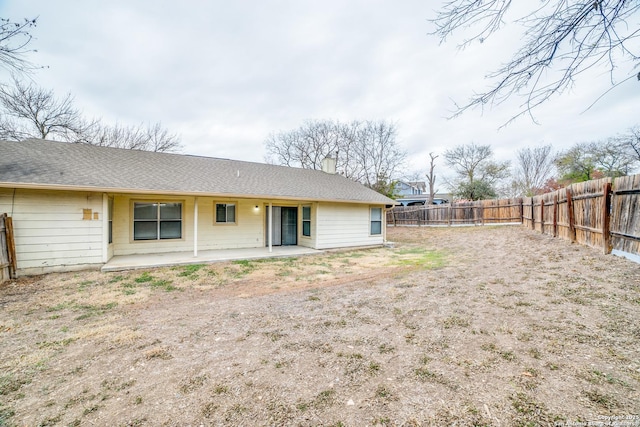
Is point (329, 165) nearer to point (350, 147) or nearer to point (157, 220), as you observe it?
point (157, 220)

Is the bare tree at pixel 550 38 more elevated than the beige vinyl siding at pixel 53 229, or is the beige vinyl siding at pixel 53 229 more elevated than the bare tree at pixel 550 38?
the bare tree at pixel 550 38

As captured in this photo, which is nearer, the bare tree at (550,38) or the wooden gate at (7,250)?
the bare tree at (550,38)

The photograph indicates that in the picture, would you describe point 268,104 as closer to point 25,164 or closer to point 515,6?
point 25,164

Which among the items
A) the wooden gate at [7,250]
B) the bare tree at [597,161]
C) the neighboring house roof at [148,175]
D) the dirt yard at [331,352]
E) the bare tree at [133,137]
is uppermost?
the bare tree at [133,137]

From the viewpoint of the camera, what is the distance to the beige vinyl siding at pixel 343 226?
10320mm

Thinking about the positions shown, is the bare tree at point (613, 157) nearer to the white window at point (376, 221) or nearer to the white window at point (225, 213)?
the white window at point (376, 221)

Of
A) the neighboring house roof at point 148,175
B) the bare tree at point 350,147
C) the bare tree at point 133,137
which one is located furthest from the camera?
the bare tree at point 350,147

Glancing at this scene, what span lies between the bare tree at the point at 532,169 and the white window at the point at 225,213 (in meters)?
32.3

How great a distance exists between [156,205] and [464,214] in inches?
687

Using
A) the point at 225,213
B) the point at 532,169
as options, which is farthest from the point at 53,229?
the point at 532,169

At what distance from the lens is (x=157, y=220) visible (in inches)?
A: 343

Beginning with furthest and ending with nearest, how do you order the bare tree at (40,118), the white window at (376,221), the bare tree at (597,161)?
the bare tree at (597,161) < the bare tree at (40,118) < the white window at (376,221)

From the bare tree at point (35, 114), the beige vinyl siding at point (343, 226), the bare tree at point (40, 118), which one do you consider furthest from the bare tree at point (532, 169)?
the bare tree at point (35, 114)

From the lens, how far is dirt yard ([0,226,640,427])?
1.90 metres
